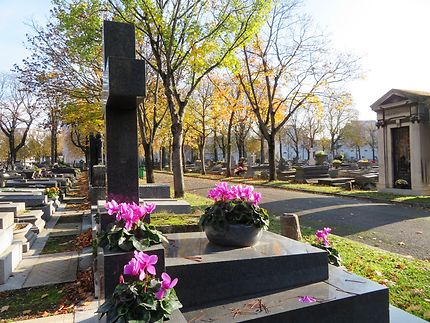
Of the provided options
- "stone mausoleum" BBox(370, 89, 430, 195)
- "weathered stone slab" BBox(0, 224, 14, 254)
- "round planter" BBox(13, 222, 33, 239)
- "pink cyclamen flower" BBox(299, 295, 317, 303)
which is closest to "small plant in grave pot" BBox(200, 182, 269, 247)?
"pink cyclamen flower" BBox(299, 295, 317, 303)

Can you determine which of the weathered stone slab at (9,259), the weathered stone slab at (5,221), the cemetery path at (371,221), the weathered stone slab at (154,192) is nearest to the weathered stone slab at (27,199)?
the weathered stone slab at (154,192)

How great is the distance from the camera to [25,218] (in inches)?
360

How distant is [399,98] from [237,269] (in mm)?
17291

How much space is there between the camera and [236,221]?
4090 mm

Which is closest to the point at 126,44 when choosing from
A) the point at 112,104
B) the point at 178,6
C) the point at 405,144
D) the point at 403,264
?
the point at 112,104

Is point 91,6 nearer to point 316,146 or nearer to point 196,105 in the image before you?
point 196,105

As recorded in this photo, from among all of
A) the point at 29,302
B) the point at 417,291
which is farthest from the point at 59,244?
the point at 417,291

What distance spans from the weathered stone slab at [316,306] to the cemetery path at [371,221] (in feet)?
13.0

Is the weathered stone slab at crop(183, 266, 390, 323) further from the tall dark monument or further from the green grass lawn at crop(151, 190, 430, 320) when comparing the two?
the tall dark monument

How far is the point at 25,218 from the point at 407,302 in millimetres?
8783

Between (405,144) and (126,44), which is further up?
(126,44)

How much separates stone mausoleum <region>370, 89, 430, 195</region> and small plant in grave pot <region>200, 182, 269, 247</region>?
49.4 ft

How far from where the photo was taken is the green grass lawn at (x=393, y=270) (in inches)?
180

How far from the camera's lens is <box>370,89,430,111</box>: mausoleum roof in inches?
651
